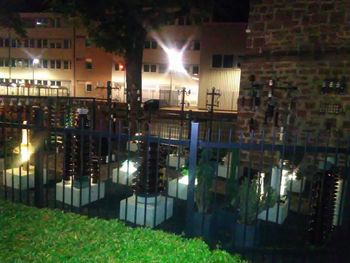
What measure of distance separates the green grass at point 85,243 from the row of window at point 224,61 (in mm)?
30722

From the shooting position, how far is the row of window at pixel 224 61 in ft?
110

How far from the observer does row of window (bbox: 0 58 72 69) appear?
152 ft

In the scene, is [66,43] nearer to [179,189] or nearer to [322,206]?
[179,189]

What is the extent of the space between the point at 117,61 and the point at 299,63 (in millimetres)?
35793

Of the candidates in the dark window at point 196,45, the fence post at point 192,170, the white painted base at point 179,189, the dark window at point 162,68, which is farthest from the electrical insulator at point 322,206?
the dark window at point 162,68

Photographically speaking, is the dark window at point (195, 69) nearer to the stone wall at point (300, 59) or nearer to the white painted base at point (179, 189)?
the stone wall at point (300, 59)

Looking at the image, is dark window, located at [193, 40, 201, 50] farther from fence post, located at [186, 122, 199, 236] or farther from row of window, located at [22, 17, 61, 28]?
fence post, located at [186, 122, 199, 236]

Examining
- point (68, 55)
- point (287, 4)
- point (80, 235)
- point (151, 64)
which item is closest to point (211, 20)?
point (151, 64)

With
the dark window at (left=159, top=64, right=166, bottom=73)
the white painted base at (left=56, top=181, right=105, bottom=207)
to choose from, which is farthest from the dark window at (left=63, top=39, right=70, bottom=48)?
the white painted base at (left=56, top=181, right=105, bottom=207)

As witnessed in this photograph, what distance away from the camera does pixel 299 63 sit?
1002 cm

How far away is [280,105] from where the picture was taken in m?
10.4

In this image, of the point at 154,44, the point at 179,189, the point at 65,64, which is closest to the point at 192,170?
the point at 179,189

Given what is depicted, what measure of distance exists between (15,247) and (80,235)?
64 centimetres

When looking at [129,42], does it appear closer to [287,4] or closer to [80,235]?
[287,4]
